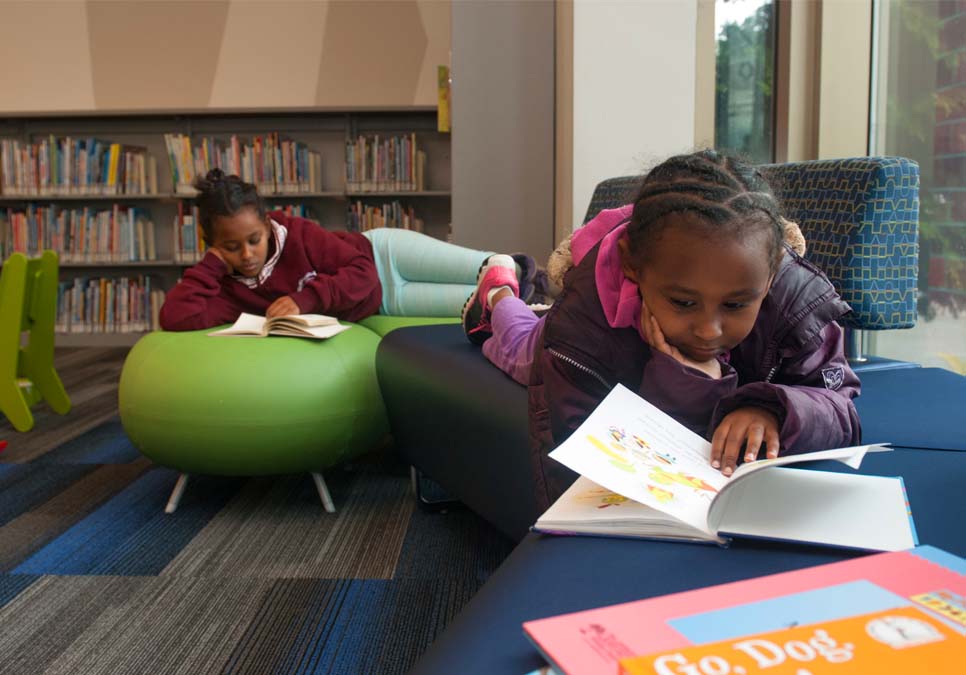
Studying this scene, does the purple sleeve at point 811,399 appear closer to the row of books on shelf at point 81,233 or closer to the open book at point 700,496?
the open book at point 700,496

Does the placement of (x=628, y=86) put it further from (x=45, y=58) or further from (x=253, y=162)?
(x=45, y=58)

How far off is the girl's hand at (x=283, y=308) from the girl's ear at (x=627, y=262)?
141cm

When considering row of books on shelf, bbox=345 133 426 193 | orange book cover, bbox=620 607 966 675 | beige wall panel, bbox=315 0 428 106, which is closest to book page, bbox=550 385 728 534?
orange book cover, bbox=620 607 966 675

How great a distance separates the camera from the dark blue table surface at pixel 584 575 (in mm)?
557

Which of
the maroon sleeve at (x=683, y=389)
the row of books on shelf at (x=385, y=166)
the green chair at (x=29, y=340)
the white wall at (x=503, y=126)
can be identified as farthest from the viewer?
the row of books on shelf at (x=385, y=166)

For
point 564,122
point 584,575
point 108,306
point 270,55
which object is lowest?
point 108,306

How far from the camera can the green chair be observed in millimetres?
2787

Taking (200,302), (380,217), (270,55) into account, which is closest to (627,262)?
(200,302)

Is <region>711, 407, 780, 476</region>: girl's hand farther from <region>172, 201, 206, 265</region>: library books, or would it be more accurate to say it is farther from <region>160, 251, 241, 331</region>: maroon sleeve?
<region>172, 201, 206, 265</region>: library books

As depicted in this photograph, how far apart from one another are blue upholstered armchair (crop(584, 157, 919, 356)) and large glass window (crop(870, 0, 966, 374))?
643 mm

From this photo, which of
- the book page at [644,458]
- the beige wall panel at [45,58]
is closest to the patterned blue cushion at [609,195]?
the book page at [644,458]

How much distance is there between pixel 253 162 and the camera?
15.4 ft

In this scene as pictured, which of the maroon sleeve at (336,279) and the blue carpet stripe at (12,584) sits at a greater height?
the maroon sleeve at (336,279)

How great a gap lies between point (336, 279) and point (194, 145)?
9.84 ft
